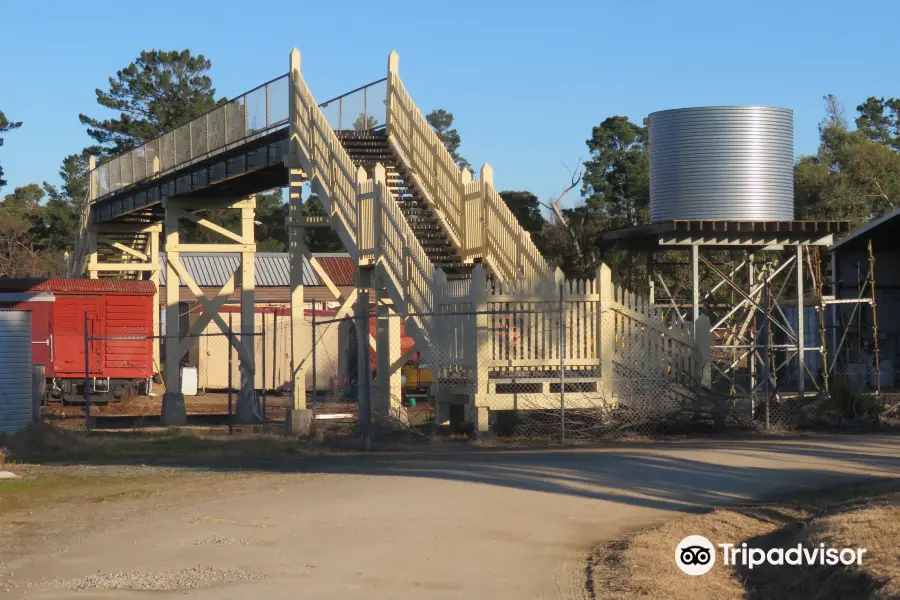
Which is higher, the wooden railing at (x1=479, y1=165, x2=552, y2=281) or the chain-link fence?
the wooden railing at (x1=479, y1=165, x2=552, y2=281)

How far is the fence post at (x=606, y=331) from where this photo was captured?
1981cm

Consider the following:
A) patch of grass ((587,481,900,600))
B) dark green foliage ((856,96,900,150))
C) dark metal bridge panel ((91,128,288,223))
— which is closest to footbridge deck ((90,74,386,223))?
dark metal bridge panel ((91,128,288,223))

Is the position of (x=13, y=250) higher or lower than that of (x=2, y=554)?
higher

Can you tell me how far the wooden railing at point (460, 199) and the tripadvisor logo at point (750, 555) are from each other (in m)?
10.9

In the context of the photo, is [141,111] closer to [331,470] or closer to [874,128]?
[874,128]

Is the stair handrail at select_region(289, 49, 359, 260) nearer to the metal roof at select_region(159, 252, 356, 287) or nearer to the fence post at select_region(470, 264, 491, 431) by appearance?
A: the fence post at select_region(470, 264, 491, 431)

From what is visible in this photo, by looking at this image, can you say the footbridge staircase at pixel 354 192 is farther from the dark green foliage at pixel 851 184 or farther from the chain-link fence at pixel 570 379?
the dark green foliage at pixel 851 184

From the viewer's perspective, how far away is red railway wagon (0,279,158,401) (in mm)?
32031

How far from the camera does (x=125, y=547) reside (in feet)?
34.2

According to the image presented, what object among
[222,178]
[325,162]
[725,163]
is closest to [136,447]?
[325,162]

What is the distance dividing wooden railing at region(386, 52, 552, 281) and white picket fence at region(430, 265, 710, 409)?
1.40m

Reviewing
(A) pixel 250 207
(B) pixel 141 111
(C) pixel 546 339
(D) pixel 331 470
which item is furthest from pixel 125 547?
(B) pixel 141 111

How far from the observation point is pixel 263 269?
62.5 meters

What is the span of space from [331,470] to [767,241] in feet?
39.9
